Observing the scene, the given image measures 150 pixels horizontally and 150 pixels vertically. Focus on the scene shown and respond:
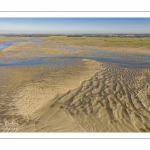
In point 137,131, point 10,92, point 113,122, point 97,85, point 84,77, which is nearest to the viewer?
point 137,131

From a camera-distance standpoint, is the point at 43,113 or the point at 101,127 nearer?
the point at 101,127

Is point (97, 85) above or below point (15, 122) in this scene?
above

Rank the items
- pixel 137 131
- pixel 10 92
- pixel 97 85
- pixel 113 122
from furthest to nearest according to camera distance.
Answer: pixel 97 85, pixel 10 92, pixel 113 122, pixel 137 131

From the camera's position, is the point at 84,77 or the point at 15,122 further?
the point at 84,77

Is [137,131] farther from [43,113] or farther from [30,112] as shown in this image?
[30,112]

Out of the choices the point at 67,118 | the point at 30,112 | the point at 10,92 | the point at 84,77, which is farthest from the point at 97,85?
the point at 10,92

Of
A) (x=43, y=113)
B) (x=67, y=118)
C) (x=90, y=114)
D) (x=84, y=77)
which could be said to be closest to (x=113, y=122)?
(x=90, y=114)
